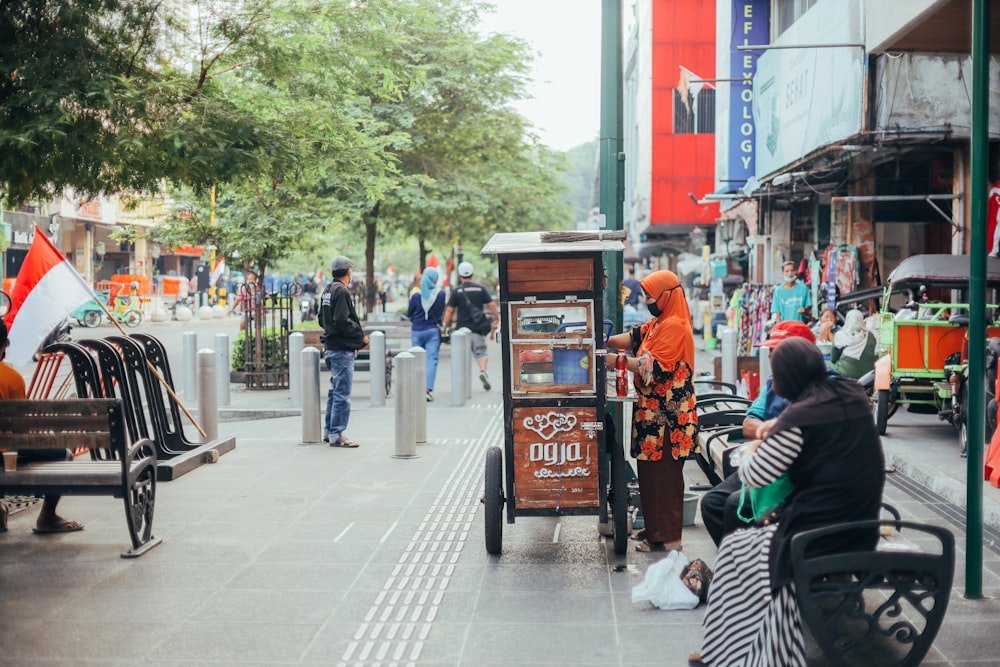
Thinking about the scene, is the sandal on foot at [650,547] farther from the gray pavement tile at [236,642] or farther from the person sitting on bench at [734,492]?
the gray pavement tile at [236,642]

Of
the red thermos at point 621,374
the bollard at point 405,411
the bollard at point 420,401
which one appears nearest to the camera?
the red thermos at point 621,374

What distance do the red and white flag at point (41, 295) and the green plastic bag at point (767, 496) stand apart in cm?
581

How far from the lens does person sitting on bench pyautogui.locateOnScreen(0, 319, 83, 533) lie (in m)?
6.91

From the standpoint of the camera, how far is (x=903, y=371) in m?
10.4

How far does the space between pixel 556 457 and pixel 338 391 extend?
4.84m

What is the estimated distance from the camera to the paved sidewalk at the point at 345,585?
500cm

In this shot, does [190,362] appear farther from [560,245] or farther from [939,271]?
[939,271]

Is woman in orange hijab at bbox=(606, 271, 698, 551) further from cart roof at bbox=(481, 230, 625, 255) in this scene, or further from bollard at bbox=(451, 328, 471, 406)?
bollard at bbox=(451, 328, 471, 406)

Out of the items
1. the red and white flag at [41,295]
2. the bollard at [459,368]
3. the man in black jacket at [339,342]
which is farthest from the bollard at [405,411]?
the bollard at [459,368]

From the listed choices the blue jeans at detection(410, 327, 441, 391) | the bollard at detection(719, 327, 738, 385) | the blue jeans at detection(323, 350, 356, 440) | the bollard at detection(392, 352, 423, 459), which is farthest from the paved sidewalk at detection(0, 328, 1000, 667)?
the blue jeans at detection(410, 327, 441, 391)

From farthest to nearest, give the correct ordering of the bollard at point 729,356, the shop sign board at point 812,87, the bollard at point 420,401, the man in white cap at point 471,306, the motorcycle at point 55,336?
the man in white cap at point 471,306 → the bollard at point 729,356 → the shop sign board at point 812,87 → the bollard at point 420,401 → the motorcycle at point 55,336

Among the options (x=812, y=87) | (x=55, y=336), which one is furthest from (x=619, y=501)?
(x=812, y=87)

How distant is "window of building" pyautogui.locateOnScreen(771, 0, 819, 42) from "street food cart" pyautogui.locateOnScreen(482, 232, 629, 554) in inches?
596

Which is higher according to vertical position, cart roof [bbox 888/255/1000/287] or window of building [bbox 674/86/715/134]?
window of building [bbox 674/86/715/134]
